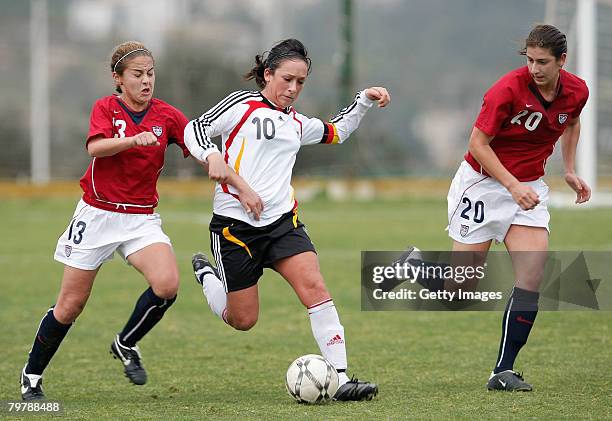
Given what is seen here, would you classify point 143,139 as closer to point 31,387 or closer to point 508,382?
point 31,387

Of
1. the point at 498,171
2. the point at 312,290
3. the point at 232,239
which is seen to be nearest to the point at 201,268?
the point at 232,239

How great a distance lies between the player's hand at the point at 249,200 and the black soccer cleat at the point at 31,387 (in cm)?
163

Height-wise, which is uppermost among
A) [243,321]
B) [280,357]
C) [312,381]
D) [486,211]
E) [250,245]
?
[486,211]

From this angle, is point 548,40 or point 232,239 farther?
point 232,239

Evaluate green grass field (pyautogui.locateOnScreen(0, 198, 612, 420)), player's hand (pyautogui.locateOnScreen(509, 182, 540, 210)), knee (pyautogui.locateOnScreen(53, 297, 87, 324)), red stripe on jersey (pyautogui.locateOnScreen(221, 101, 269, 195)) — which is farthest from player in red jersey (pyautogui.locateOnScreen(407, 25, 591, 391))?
knee (pyautogui.locateOnScreen(53, 297, 87, 324))

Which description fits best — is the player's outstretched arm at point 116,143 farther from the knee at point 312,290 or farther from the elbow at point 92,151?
the knee at point 312,290

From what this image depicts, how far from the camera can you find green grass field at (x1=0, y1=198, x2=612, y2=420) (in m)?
5.76

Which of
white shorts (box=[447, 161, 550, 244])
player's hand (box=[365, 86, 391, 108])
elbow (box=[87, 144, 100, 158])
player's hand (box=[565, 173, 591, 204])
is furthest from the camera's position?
player's hand (box=[565, 173, 591, 204])

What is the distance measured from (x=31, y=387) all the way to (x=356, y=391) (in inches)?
74.9

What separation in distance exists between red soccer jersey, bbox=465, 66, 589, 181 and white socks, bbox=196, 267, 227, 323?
1729 mm

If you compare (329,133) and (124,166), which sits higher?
(329,133)

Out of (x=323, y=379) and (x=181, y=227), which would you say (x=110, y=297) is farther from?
(x=181, y=227)

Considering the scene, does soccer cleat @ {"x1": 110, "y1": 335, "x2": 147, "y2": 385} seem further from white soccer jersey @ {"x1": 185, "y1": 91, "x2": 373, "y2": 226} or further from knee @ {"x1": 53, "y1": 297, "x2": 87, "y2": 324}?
white soccer jersey @ {"x1": 185, "y1": 91, "x2": 373, "y2": 226}

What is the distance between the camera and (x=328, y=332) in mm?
6062
